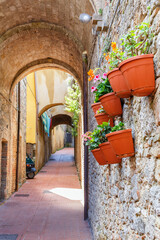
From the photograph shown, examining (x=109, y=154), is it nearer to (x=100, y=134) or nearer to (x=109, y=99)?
(x=100, y=134)

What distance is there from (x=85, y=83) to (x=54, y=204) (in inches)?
152

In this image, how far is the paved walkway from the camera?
17.3 feet

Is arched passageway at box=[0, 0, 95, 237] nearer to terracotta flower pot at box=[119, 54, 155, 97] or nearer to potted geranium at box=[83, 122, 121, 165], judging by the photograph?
potted geranium at box=[83, 122, 121, 165]

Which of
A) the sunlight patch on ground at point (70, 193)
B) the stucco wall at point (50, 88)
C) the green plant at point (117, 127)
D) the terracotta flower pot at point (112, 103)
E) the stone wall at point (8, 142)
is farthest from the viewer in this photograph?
the stucco wall at point (50, 88)

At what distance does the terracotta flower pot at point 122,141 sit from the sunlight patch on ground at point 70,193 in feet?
21.4

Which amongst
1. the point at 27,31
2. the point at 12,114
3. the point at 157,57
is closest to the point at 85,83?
the point at 27,31

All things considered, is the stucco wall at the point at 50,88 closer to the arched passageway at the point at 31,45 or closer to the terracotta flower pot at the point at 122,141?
the arched passageway at the point at 31,45

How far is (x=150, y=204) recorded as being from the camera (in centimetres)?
180

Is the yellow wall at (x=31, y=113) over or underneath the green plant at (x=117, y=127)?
over

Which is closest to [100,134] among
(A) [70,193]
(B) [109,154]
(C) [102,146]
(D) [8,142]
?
(C) [102,146]

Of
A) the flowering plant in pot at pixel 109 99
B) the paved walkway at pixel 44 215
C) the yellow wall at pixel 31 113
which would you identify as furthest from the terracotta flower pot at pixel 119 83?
the yellow wall at pixel 31 113

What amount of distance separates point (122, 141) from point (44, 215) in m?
5.25

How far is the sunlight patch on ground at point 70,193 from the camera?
872 centimetres

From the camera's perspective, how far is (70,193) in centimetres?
948
